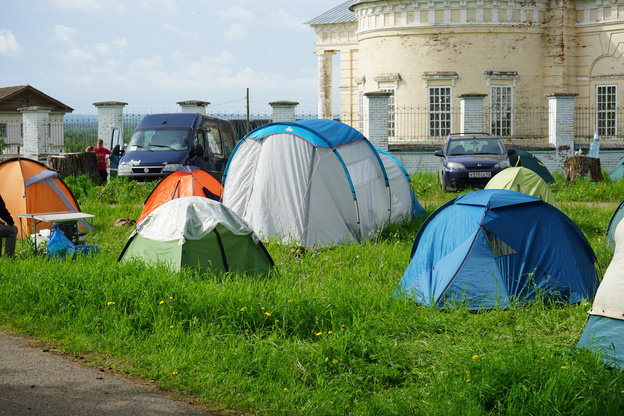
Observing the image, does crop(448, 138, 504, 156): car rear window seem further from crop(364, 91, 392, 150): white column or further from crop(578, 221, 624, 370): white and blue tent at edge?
crop(578, 221, 624, 370): white and blue tent at edge

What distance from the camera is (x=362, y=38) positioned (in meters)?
26.4

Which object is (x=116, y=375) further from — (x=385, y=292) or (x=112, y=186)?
(x=112, y=186)

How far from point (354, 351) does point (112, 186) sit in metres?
13.0

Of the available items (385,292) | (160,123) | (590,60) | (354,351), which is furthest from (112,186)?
(590,60)

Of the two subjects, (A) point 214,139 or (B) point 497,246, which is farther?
(A) point 214,139

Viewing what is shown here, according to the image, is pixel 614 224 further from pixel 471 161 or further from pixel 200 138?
pixel 200 138

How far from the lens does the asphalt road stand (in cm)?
506

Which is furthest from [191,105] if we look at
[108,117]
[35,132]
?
[35,132]

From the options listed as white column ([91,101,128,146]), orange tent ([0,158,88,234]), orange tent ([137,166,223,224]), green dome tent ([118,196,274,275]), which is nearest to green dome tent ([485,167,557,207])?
green dome tent ([118,196,274,275])

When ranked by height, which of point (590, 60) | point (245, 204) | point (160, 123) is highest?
point (590, 60)

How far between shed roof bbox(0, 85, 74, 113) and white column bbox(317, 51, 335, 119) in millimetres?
17339

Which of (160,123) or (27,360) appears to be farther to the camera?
(160,123)

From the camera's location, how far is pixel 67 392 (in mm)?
5398

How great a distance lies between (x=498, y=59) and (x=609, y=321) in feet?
66.2
